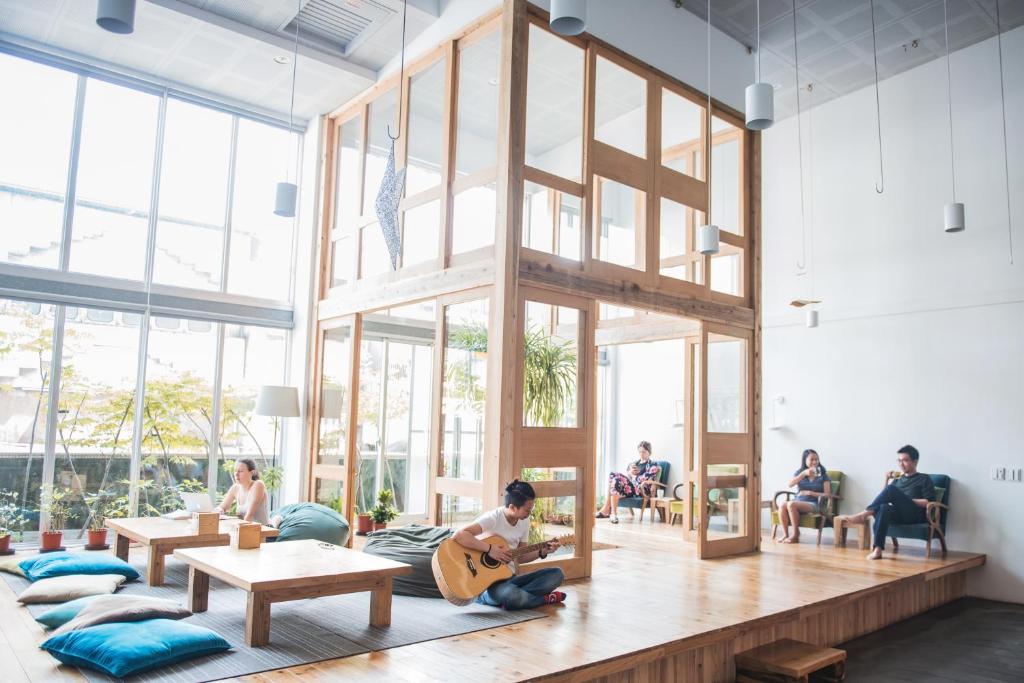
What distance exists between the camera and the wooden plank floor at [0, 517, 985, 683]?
382cm

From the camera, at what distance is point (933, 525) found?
775 cm

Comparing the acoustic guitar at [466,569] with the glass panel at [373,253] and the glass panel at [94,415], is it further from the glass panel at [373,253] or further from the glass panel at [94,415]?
A: the glass panel at [94,415]

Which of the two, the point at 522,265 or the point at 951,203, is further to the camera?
the point at 951,203

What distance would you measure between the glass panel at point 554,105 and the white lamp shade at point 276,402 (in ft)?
13.3

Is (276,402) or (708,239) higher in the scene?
(708,239)

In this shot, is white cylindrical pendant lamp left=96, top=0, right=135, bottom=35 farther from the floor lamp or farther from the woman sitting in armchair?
the woman sitting in armchair

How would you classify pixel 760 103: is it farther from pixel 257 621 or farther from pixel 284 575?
pixel 257 621

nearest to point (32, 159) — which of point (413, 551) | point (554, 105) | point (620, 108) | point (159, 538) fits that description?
point (159, 538)

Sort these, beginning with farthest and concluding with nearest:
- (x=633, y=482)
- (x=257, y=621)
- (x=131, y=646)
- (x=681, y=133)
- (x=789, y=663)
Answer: (x=633, y=482) < (x=681, y=133) < (x=789, y=663) < (x=257, y=621) < (x=131, y=646)

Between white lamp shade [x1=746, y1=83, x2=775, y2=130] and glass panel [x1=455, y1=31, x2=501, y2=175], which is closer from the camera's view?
white lamp shade [x1=746, y1=83, x2=775, y2=130]

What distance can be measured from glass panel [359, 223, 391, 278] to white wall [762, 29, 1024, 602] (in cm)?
518

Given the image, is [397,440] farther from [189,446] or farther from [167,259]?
[167,259]

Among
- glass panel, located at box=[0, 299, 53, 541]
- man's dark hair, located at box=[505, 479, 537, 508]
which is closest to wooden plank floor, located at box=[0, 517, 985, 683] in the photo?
man's dark hair, located at box=[505, 479, 537, 508]

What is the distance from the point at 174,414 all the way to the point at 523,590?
5025 mm
